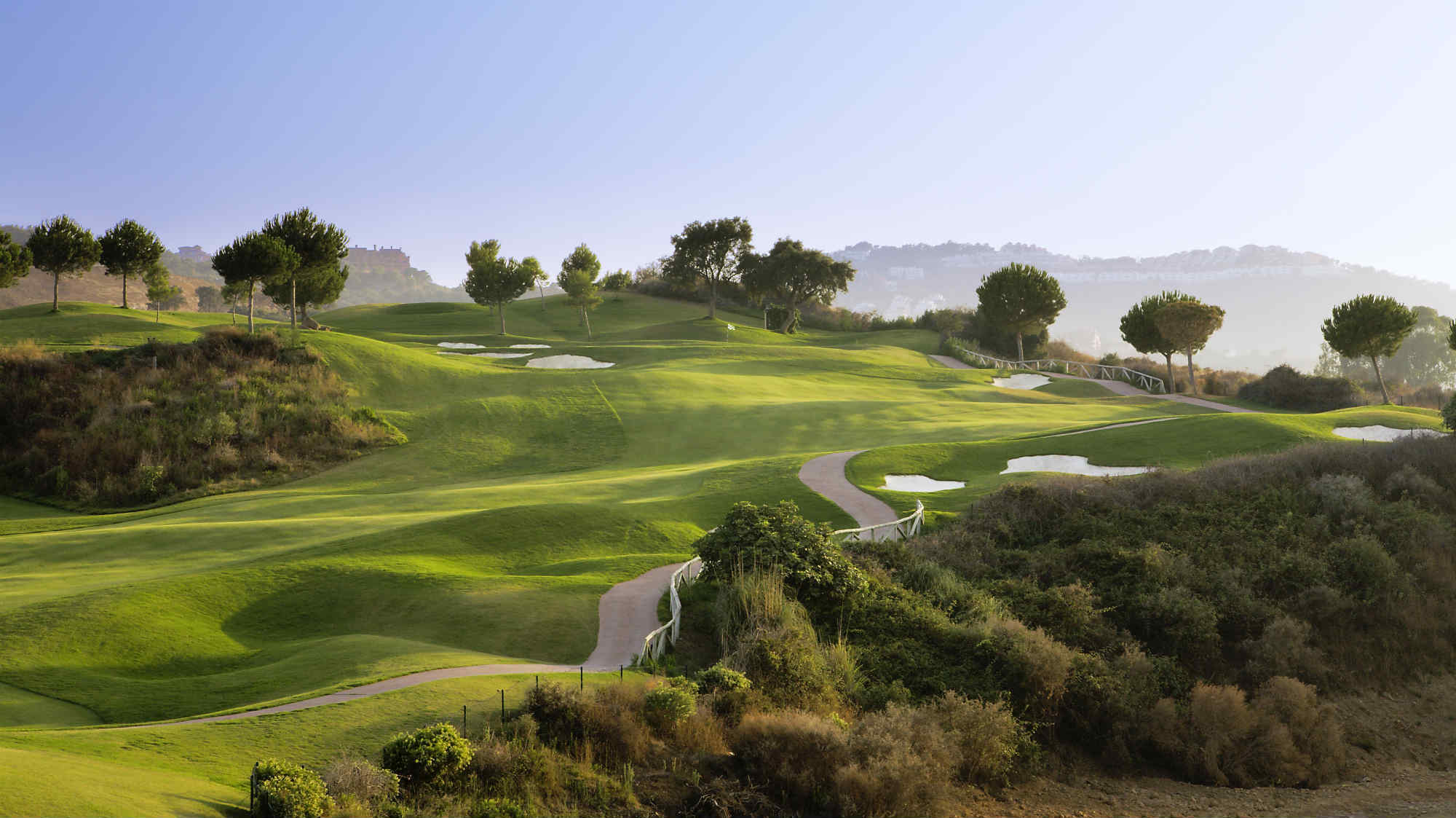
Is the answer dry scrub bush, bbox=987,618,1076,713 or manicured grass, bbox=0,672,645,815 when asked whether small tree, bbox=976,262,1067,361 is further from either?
manicured grass, bbox=0,672,645,815

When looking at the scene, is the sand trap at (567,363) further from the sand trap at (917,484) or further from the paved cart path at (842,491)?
the sand trap at (917,484)

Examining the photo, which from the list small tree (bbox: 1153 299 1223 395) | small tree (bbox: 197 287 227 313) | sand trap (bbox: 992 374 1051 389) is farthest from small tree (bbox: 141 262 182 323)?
small tree (bbox: 197 287 227 313)

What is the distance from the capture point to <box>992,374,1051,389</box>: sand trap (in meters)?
56.9

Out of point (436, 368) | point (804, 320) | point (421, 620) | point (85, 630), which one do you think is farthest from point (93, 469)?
point (804, 320)

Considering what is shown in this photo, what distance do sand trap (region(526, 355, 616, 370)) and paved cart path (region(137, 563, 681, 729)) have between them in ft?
118

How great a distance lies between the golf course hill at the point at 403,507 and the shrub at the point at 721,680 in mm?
1399

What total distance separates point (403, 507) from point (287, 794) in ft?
64.4

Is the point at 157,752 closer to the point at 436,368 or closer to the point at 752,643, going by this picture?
the point at 752,643

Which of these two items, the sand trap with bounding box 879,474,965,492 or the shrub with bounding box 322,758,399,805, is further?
the sand trap with bounding box 879,474,965,492

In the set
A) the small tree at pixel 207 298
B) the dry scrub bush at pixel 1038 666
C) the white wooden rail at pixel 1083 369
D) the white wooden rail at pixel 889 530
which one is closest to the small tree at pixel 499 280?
the white wooden rail at pixel 1083 369

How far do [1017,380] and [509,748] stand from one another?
53.2 meters

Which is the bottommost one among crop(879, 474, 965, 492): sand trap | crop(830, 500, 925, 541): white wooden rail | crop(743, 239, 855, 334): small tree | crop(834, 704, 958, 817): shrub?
crop(834, 704, 958, 817): shrub

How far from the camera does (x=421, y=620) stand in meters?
16.6

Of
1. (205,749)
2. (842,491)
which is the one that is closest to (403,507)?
(842,491)
